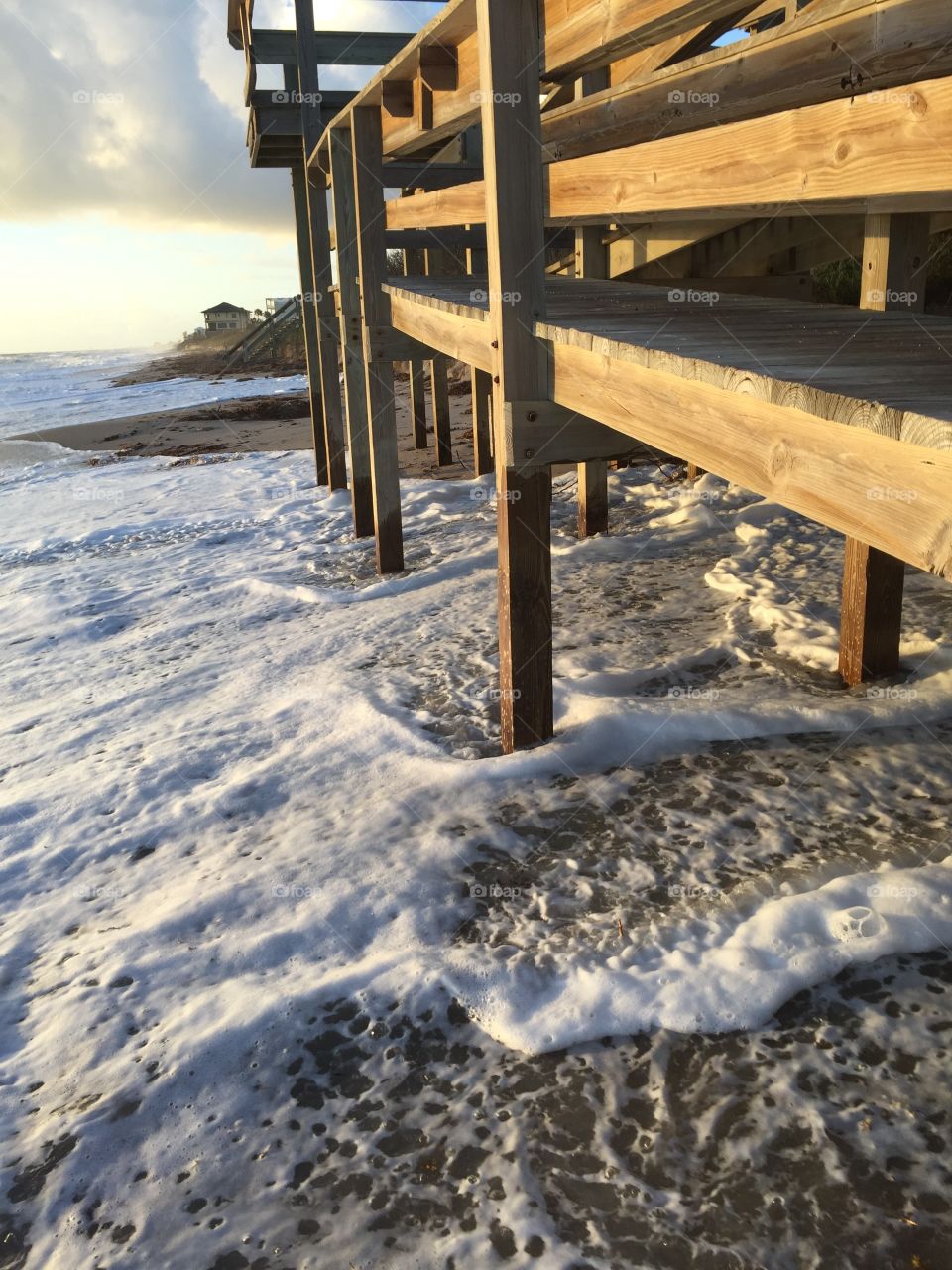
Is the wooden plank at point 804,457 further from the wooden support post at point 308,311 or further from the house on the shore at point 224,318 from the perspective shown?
the house on the shore at point 224,318

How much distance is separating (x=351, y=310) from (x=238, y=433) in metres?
9.35

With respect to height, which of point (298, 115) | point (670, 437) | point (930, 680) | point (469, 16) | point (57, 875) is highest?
point (298, 115)

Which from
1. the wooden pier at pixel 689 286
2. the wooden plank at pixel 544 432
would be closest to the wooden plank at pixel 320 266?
the wooden pier at pixel 689 286

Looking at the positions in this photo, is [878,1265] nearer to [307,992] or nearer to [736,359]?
[307,992]

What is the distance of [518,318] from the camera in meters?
3.39

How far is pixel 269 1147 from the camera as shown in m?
2.26

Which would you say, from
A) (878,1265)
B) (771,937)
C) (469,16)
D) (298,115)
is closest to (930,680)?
(771,937)

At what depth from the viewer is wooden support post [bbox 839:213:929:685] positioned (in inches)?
152

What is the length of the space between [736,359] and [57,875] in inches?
118

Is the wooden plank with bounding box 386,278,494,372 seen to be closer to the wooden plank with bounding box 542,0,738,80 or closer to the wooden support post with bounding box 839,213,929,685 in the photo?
the wooden plank with bounding box 542,0,738,80

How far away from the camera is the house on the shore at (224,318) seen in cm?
7819

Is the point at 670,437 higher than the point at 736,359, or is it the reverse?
the point at 736,359

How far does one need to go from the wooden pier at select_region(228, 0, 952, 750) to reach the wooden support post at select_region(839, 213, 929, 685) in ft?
0.04

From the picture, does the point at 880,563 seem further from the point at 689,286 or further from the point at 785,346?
the point at 689,286
